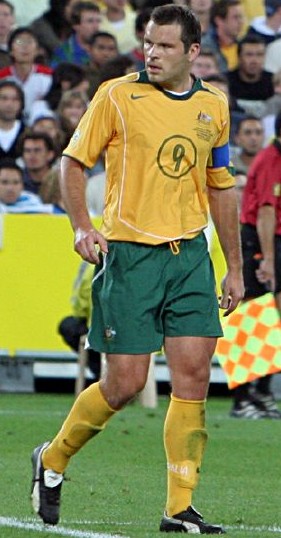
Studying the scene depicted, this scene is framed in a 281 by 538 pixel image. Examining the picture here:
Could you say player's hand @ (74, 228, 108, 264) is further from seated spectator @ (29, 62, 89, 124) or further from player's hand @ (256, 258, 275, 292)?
seated spectator @ (29, 62, 89, 124)

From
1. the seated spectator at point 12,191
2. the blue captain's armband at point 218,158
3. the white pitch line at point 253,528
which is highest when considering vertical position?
the blue captain's armband at point 218,158

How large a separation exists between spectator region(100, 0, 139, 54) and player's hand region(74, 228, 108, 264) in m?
12.8

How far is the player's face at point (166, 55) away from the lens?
22.8 feet

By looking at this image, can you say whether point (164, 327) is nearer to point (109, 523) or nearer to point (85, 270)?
point (109, 523)

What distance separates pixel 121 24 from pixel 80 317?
6.45m

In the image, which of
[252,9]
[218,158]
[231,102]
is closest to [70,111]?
[231,102]

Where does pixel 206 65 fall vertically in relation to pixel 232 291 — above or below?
below

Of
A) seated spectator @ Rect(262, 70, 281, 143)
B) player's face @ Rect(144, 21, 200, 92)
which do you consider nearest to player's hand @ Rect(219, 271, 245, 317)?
player's face @ Rect(144, 21, 200, 92)

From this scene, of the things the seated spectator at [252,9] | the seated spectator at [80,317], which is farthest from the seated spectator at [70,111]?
the seated spectator at [252,9]

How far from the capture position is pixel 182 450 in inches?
276

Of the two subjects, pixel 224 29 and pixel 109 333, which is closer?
pixel 109 333

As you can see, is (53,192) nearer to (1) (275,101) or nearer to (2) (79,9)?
(1) (275,101)

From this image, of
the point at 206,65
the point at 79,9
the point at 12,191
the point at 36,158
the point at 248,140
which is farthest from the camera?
the point at 79,9

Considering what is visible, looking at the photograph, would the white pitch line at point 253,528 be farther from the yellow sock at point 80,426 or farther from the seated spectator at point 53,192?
the seated spectator at point 53,192
